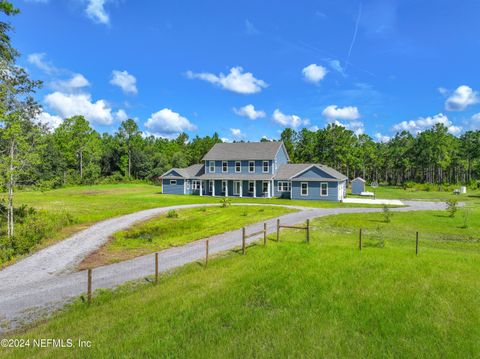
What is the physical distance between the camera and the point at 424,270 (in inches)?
410

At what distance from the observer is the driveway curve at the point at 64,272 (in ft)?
28.6

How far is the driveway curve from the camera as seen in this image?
8719mm

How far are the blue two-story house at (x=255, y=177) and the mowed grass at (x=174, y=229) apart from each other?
11695mm

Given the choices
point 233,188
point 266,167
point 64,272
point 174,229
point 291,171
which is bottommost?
point 64,272

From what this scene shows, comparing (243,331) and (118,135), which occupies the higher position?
(118,135)

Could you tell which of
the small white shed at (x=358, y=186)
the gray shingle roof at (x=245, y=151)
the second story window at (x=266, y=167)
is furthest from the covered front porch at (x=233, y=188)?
the small white shed at (x=358, y=186)

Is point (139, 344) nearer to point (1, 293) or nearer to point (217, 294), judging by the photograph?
point (217, 294)

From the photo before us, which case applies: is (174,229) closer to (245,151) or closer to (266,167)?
(266,167)

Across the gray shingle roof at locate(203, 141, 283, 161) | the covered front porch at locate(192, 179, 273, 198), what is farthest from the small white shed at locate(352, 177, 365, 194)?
the covered front porch at locate(192, 179, 273, 198)

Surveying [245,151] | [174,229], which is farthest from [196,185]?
[174,229]

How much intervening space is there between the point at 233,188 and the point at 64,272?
33293 mm

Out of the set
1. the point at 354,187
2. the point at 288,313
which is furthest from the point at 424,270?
the point at 354,187

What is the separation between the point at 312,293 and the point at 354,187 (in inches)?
1842

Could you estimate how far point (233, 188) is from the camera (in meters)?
44.8
